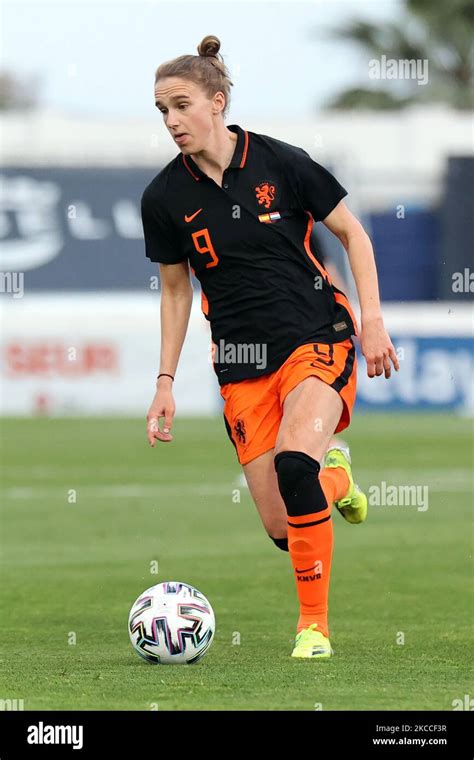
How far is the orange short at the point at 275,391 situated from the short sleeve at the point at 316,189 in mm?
615

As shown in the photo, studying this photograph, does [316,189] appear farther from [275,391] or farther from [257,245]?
[275,391]

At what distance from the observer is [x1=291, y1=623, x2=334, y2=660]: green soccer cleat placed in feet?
23.6

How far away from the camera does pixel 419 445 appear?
818 inches

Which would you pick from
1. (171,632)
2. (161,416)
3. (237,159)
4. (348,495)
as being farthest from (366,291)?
(171,632)

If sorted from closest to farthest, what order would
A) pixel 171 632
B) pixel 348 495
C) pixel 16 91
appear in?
pixel 171 632 < pixel 348 495 < pixel 16 91

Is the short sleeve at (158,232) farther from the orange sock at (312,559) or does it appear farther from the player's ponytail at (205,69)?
the orange sock at (312,559)

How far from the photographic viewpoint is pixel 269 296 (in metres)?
7.55

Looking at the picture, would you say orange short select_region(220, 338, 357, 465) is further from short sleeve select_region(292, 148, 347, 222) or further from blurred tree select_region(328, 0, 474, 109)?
blurred tree select_region(328, 0, 474, 109)

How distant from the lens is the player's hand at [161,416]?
7617mm

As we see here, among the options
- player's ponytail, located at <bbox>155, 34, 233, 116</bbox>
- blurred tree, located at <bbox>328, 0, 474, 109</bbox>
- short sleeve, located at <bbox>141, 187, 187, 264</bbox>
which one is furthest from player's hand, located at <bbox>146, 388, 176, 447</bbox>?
blurred tree, located at <bbox>328, 0, 474, 109</bbox>

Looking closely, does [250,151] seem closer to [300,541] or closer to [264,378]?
[264,378]

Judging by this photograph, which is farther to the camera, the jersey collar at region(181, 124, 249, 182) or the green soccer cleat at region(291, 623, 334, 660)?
the jersey collar at region(181, 124, 249, 182)

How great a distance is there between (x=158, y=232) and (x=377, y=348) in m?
1.24

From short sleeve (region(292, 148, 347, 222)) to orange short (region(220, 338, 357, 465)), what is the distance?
61 centimetres
